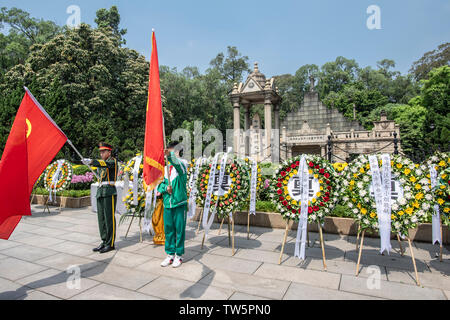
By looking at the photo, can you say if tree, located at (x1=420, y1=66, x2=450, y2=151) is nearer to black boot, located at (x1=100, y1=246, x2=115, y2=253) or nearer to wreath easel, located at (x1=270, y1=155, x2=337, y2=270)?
wreath easel, located at (x1=270, y1=155, x2=337, y2=270)

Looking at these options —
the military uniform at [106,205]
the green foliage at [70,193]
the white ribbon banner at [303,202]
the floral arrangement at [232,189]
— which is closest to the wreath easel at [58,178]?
the green foliage at [70,193]

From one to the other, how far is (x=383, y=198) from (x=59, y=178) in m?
10.8

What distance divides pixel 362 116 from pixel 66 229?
1907 inches

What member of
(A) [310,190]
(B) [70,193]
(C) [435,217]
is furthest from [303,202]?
(B) [70,193]

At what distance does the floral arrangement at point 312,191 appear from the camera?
5.23m

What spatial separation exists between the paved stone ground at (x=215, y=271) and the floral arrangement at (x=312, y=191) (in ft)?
3.14

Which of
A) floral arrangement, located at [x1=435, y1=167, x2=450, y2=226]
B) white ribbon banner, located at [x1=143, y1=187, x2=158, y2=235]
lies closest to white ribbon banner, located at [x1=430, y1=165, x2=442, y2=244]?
floral arrangement, located at [x1=435, y1=167, x2=450, y2=226]

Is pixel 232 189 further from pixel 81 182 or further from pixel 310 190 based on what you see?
pixel 81 182

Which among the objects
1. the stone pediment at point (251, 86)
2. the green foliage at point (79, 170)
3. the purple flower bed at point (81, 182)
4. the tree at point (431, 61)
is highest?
the tree at point (431, 61)

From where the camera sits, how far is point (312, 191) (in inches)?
210

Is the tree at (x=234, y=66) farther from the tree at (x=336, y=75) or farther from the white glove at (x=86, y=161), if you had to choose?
the white glove at (x=86, y=161)

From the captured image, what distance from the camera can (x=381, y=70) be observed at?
5919cm
